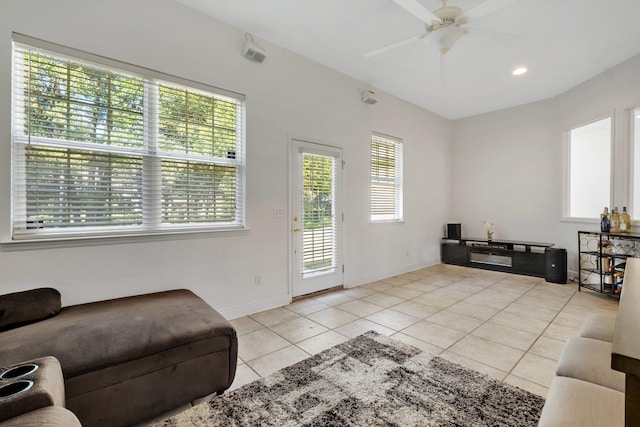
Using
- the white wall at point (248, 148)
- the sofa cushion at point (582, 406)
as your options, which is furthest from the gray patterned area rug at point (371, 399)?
the white wall at point (248, 148)

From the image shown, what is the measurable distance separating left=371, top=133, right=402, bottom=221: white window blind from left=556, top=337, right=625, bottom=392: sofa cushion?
11.1 ft

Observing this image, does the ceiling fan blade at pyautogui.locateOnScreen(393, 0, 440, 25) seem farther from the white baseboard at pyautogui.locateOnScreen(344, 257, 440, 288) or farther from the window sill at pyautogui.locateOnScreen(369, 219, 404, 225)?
the white baseboard at pyautogui.locateOnScreen(344, 257, 440, 288)

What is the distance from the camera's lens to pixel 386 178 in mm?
5043

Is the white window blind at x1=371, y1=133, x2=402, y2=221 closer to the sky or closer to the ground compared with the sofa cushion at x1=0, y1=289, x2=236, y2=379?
closer to the sky

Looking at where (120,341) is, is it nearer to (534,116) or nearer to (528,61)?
(528,61)

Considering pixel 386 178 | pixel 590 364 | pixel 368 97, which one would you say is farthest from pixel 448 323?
pixel 368 97

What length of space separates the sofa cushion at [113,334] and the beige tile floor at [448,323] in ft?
1.73

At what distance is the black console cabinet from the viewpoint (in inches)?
199

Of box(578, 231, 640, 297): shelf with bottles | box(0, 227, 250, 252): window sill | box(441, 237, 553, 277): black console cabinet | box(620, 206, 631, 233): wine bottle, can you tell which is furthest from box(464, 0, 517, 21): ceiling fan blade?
box(441, 237, 553, 277): black console cabinet

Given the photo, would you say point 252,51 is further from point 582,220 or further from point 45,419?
point 582,220

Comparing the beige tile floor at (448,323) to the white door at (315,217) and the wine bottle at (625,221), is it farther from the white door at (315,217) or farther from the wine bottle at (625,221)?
the wine bottle at (625,221)

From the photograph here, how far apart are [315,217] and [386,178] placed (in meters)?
1.78

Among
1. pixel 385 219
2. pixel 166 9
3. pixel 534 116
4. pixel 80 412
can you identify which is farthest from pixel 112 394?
pixel 534 116

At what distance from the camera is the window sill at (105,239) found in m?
2.12
